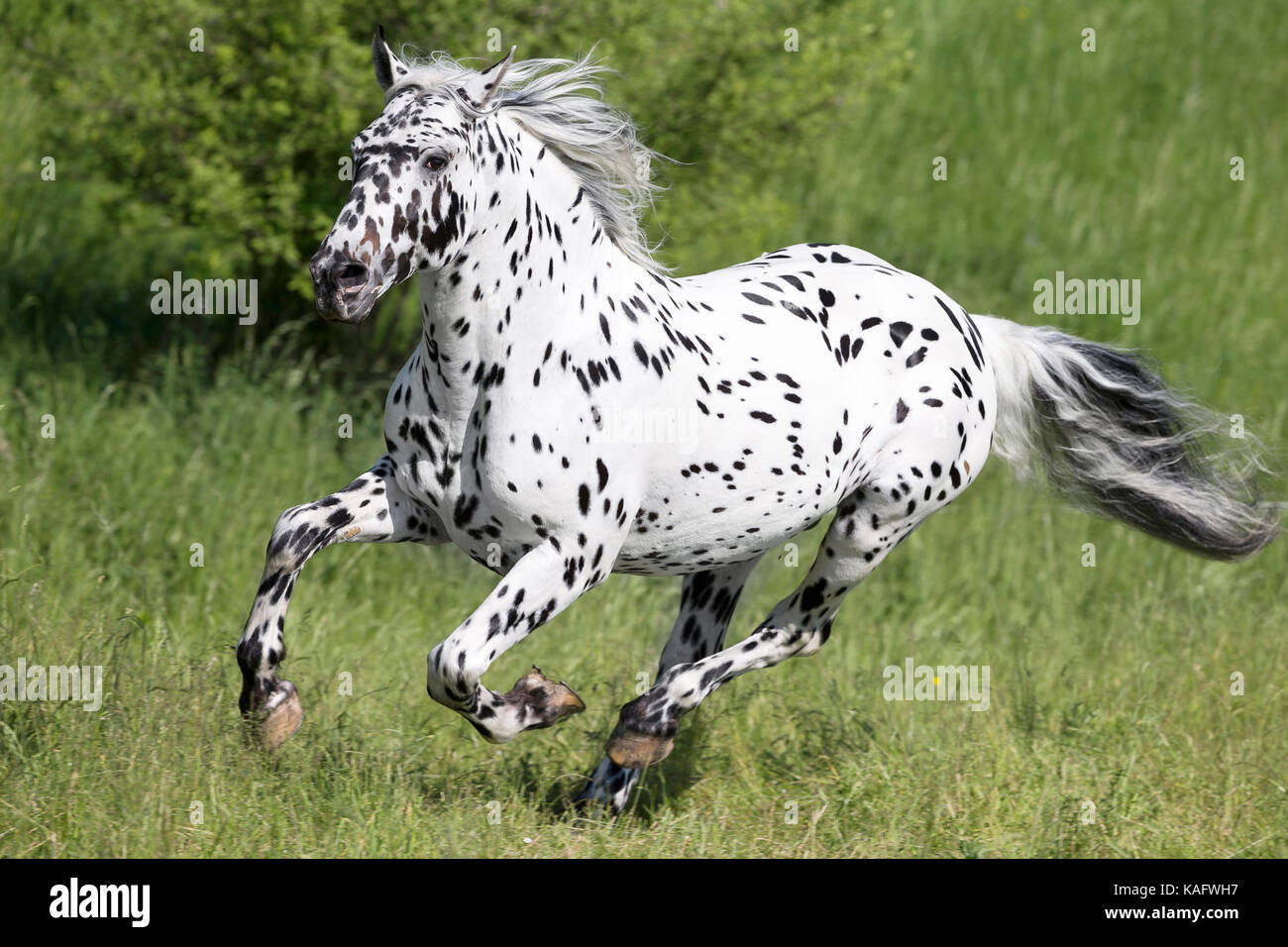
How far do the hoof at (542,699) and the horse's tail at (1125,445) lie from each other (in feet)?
6.49

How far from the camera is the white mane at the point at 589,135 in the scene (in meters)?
3.99

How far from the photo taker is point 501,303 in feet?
12.5

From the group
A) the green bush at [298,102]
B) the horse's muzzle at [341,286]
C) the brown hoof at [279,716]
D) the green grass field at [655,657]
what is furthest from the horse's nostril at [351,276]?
the green bush at [298,102]

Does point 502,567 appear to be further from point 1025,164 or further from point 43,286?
point 1025,164

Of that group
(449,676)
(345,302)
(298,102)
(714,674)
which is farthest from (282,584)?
(298,102)

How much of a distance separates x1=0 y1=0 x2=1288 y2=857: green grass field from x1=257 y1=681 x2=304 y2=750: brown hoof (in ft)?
0.89

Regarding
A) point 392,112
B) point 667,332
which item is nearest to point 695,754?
point 667,332

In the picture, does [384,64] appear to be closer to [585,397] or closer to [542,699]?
[585,397]

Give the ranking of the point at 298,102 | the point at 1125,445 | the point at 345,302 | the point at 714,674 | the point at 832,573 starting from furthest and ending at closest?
the point at 298,102 < the point at 1125,445 < the point at 832,573 < the point at 714,674 < the point at 345,302

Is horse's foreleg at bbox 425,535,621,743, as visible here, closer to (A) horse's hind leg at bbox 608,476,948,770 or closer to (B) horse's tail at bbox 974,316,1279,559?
(A) horse's hind leg at bbox 608,476,948,770

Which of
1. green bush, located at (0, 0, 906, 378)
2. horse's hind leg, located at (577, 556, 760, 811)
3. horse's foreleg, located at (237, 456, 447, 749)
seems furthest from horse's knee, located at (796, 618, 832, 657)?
green bush, located at (0, 0, 906, 378)

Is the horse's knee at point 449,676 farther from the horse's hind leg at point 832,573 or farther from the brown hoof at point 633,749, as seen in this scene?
the horse's hind leg at point 832,573

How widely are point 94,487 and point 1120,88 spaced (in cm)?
985

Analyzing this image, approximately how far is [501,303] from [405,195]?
443 mm
